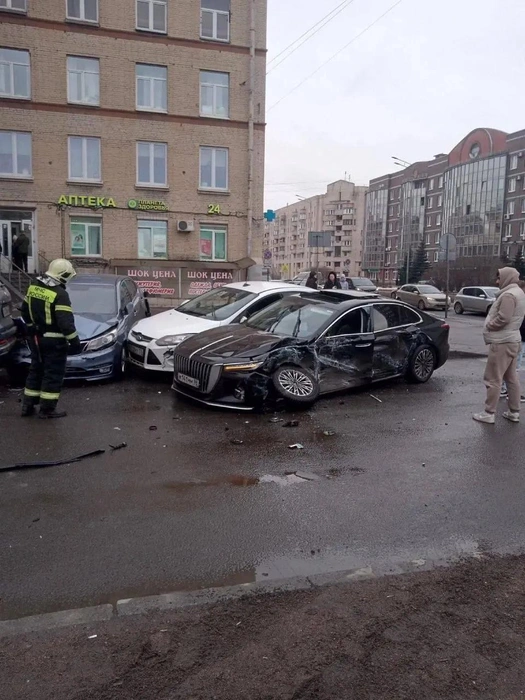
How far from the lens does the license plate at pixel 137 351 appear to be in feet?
29.8

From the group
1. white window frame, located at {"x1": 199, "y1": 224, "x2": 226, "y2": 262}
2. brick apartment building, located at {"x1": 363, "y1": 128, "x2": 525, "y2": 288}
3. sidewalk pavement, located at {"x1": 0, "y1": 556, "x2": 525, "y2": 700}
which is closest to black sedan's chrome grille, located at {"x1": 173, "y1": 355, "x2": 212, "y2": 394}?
sidewalk pavement, located at {"x1": 0, "y1": 556, "x2": 525, "y2": 700}

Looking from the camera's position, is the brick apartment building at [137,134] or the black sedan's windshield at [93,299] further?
the brick apartment building at [137,134]

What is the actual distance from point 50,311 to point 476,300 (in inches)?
968

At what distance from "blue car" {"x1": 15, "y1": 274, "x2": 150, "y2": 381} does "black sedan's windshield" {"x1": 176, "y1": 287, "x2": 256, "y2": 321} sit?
44.6 inches

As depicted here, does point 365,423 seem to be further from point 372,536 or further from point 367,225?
point 367,225

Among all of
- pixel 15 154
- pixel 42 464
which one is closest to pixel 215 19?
pixel 15 154

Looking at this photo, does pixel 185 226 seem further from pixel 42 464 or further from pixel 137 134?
pixel 42 464

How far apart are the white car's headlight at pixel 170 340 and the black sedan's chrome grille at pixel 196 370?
113 centimetres

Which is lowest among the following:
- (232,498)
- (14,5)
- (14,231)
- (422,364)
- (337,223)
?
(232,498)

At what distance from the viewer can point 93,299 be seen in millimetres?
10203

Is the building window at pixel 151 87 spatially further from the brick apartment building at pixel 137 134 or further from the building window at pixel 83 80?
the building window at pixel 83 80

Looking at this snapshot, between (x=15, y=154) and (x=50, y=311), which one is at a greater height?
(x=15, y=154)

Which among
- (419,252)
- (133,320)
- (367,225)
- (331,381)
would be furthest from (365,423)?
(367,225)

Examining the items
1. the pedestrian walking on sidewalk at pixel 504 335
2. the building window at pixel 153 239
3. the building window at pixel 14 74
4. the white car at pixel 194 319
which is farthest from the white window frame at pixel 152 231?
the pedestrian walking on sidewalk at pixel 504 335
